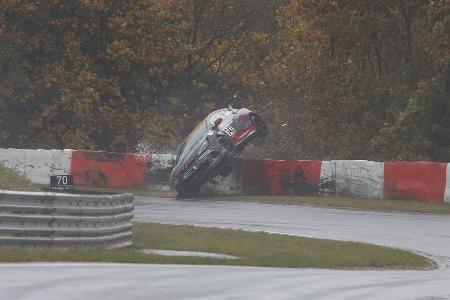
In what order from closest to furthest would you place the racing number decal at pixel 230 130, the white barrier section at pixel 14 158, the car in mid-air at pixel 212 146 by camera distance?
the car in mid-air at pixel 212 146
the racing number decal at pixel 230 130
the white barrier section at pixel 14 158

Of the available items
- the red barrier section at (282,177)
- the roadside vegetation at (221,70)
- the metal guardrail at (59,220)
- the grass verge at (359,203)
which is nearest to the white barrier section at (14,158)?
the roadside vegetation at (221,70)

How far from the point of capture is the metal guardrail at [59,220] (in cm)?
1269

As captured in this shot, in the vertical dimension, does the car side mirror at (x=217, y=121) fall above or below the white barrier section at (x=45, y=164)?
above

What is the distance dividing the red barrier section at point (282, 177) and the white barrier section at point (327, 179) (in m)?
0.13

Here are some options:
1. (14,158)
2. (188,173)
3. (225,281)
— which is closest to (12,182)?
(225,281)

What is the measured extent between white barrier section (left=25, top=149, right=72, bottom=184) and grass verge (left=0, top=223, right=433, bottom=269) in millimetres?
11794

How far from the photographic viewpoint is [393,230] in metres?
19.0

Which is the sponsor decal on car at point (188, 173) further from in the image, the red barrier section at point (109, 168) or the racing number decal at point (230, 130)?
the red barrier section at point (109, 168)

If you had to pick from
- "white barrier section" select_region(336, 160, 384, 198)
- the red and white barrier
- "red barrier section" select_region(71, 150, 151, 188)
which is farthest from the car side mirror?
"red barrier section" select_region(71, 150, 151, 188)

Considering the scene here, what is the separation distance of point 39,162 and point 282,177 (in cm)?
720

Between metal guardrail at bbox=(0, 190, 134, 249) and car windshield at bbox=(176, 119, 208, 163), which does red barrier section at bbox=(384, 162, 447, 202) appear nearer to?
car windshield at bbox=(176, 119, 208, 163)

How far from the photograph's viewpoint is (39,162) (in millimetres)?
29344

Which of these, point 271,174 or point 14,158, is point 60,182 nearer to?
point 271,174

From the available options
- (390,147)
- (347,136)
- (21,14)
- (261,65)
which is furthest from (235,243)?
(261,65)
